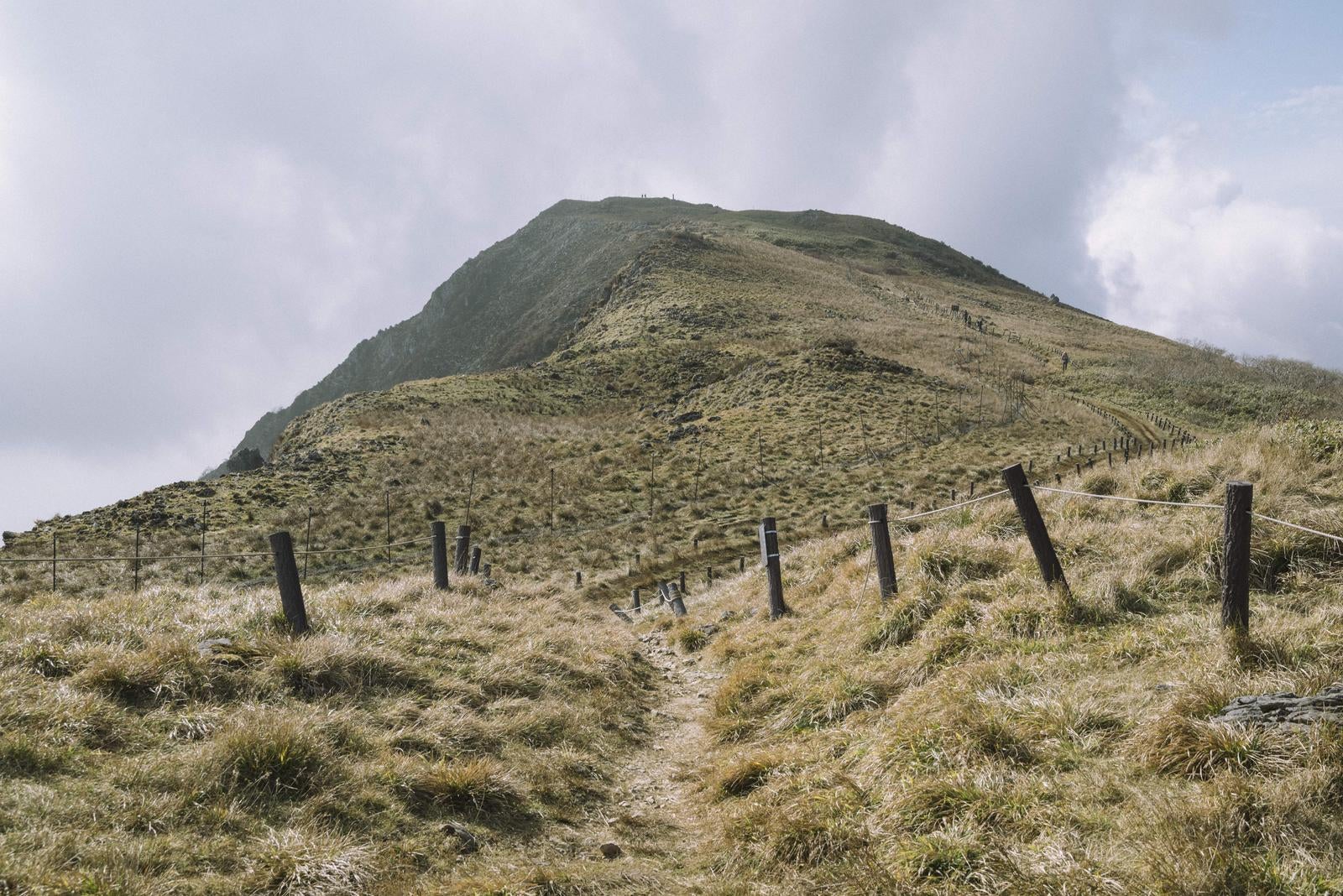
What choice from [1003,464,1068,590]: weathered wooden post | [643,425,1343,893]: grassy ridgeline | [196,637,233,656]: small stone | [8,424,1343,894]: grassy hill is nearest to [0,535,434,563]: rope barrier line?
[196,637,233,656]: small stone

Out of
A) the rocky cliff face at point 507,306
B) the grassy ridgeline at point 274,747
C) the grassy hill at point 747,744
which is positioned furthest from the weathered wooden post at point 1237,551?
the rocky cliff face at point 507,306

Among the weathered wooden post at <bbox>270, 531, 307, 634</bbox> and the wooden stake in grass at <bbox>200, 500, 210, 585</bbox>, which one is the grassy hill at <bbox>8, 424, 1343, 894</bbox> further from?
the wooden stake in grass at <bbox>200, 500, 210, 585</bbox>

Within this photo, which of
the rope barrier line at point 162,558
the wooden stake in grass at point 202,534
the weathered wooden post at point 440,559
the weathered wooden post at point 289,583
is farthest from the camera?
the wooden stake in grass at point 202,534

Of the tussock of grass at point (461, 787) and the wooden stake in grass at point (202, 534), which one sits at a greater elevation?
the wooden stake in grass at point (202, 534)

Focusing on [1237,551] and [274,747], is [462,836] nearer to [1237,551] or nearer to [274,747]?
[274,747]

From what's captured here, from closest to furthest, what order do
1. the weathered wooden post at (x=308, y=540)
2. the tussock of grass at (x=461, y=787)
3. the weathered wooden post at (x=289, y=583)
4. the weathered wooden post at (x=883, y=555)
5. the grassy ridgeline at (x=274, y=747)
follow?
the grassy ridgeline at (x=274, y=747), the tussock of grass at (x=461, y=787), the weathered wooden post at (x=289, y=583), the weathered wooden post at (x=883, y=555), the weathered wooden post at (x=308, y=540)

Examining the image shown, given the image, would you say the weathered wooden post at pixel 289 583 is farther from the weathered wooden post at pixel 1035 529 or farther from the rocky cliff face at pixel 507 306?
the rocky cliff face at pixel 507 306

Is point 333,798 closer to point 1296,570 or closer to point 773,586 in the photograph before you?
point 773,586

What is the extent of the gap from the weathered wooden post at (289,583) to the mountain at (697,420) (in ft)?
48.3

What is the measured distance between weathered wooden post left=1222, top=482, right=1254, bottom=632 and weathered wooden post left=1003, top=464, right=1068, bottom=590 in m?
1.85

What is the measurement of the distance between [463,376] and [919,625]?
51266 millimetres

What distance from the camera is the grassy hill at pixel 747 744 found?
4.02 metres

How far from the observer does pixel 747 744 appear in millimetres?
7133

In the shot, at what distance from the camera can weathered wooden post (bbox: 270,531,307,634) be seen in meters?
8.08
